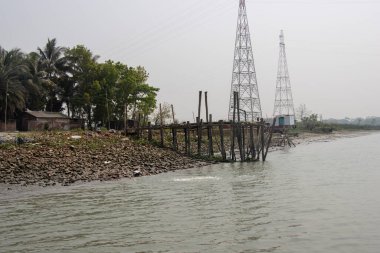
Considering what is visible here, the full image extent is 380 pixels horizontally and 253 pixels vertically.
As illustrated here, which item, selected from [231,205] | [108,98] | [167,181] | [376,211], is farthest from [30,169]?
[108,98]

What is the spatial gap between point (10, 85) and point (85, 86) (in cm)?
1148

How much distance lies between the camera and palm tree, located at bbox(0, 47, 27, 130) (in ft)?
149

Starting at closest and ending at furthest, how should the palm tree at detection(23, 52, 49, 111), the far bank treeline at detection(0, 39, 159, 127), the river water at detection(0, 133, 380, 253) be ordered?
1. the river water at detection(0, 133, 380, 253)
2. the palm tree at detection(23, 52, 49, 111)
3. the far bank treeline at detection(0, 39, 159, 127)

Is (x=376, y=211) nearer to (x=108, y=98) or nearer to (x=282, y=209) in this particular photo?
(x=282, y=209)

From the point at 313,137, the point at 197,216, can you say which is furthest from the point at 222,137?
the point at 313,137

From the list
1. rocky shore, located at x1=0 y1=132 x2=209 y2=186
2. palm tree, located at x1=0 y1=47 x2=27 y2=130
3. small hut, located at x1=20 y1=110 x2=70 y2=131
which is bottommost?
rocky shore, located at x1=0 y1=132 x2=209 y2=186

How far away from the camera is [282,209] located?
15641 mm

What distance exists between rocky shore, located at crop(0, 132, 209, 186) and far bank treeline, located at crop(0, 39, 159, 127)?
57.5ft

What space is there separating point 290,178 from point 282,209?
387 inches

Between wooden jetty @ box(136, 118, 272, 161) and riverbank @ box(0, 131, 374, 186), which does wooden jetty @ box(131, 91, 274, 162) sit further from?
riverbank @ box(0, 131, 374, 186)

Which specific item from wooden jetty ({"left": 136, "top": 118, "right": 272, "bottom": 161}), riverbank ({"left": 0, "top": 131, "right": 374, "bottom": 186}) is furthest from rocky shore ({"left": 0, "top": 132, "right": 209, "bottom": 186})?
wooden jetty ({"left": 136, "top": 118, "right": 272, "bottom": 161})

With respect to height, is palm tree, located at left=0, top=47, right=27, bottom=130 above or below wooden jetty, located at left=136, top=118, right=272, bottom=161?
above

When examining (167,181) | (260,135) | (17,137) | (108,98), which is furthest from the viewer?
(108,98)

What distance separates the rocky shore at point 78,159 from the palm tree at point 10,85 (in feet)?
38.5
